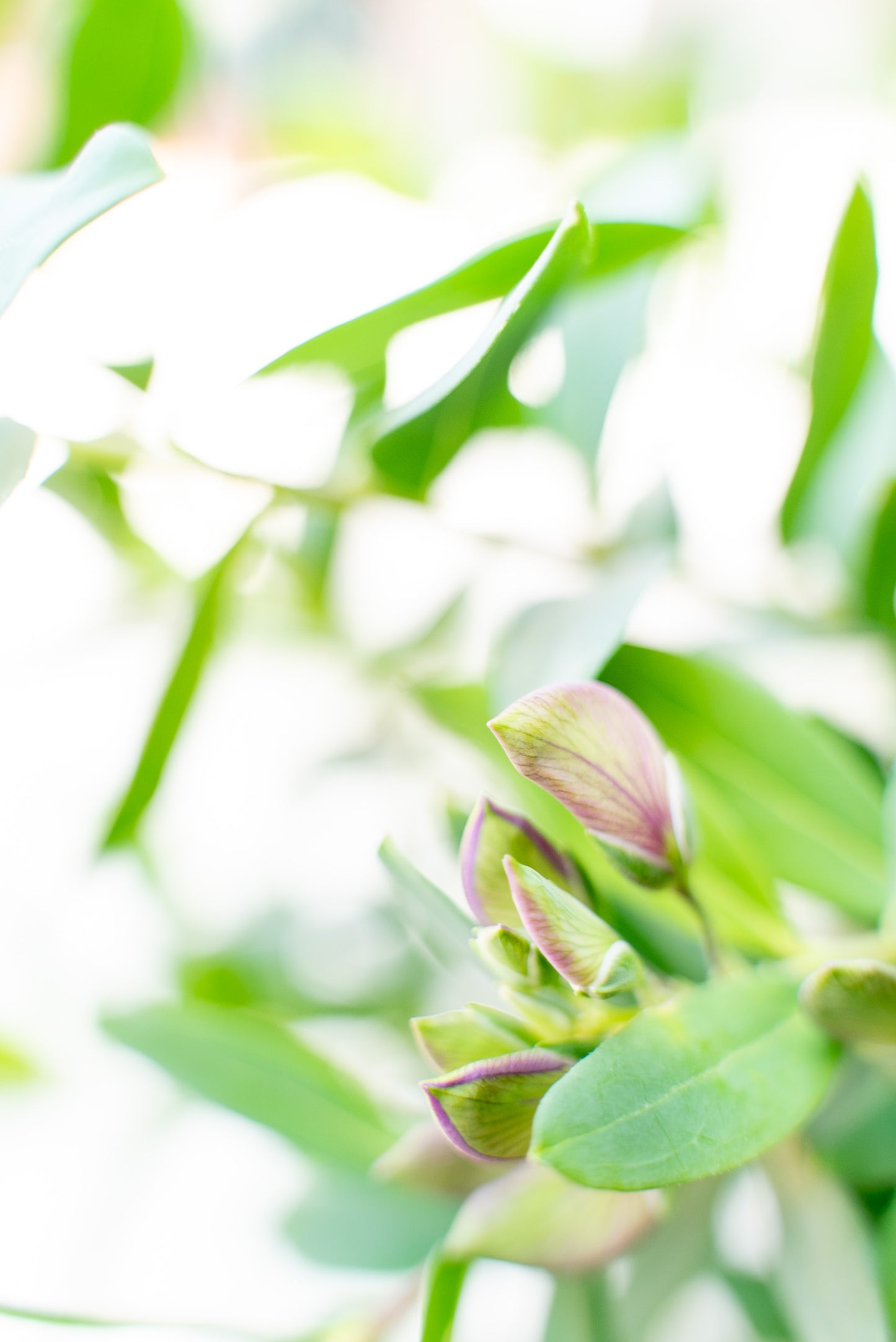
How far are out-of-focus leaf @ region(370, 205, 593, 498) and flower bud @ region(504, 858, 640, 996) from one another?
125 mm

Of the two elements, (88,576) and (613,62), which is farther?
(613,62)

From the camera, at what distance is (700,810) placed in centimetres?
30

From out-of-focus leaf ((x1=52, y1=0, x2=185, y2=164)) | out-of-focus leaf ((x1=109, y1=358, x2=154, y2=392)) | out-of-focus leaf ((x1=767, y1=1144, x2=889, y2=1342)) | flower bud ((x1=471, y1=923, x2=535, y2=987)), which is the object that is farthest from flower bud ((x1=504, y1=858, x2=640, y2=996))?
out-of-focus leaf ((x1=52, y1=0, x2=185, y2=164))

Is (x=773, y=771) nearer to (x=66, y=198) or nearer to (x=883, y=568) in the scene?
(x=883, y=568)

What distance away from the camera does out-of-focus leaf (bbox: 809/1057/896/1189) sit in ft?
0.97

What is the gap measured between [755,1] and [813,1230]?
0.85 m

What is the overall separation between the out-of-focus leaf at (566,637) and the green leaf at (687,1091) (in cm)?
9

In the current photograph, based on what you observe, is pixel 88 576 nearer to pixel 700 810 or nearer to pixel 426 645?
pixel 426 645

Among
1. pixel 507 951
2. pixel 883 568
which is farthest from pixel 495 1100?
pixel 883 568

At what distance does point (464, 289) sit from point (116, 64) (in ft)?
0.71

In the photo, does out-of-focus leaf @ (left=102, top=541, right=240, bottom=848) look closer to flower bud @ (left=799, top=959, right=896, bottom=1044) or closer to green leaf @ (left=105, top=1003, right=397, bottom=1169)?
green leaf @ (left=105, top=1003, right=397, bottom=1169)

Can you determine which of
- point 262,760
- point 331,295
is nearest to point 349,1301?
point 262,760

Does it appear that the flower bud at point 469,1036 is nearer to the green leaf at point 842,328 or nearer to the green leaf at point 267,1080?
the green leaf at point 267,1080

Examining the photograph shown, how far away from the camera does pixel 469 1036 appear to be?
232mm
